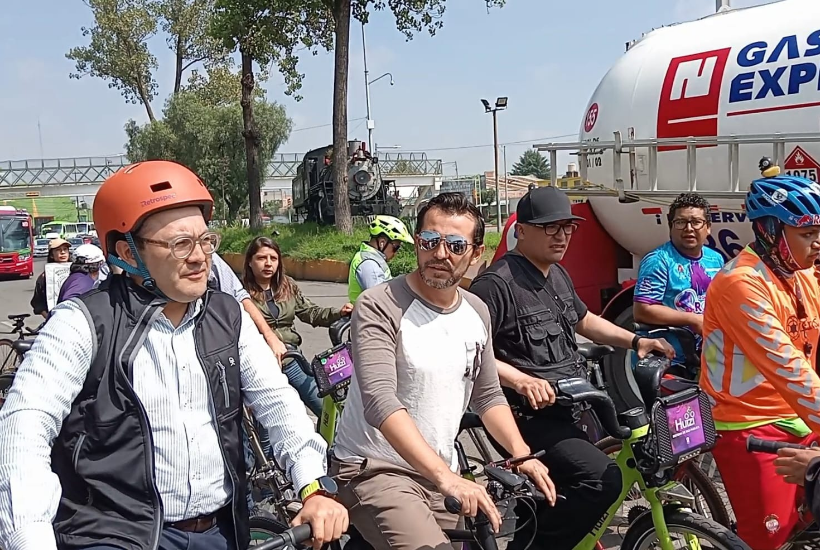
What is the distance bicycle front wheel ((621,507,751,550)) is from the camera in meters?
2.88

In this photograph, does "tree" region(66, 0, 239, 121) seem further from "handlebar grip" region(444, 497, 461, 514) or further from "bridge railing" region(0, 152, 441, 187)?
"handlebar grip" region(444, 497, 461, 514)

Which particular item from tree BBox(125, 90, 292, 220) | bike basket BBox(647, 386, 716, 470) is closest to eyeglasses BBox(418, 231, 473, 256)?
bike basket BBox(647, 386, 716, 470)

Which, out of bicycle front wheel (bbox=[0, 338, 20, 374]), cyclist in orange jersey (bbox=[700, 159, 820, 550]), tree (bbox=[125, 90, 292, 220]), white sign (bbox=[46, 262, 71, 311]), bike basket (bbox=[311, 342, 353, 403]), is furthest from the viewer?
tree (bbox=[125, 90, 292, 220])

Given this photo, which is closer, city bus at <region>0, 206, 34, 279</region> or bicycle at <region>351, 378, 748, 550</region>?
bicycle at <region>351, 378, 748, 550</region>

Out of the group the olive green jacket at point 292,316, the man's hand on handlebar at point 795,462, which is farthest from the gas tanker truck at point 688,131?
the man's hand on handlebar at point 795,462

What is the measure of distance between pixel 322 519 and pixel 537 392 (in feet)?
4.29

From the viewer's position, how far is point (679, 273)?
5059 millimetres

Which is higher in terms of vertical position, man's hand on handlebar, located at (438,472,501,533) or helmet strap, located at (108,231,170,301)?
helmet strap, located at (108,231,170,301)

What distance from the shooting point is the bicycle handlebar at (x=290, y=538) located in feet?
6.48

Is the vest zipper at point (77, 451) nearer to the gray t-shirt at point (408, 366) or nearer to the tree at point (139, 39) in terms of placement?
the gray t-shirt at point (408, 366)

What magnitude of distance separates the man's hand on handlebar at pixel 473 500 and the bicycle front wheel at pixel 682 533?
0.92m

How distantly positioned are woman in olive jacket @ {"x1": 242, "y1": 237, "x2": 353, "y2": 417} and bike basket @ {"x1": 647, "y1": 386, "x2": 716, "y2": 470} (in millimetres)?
2781

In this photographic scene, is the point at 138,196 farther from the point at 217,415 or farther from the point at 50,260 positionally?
the point at 50,260

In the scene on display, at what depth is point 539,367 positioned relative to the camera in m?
3.55
